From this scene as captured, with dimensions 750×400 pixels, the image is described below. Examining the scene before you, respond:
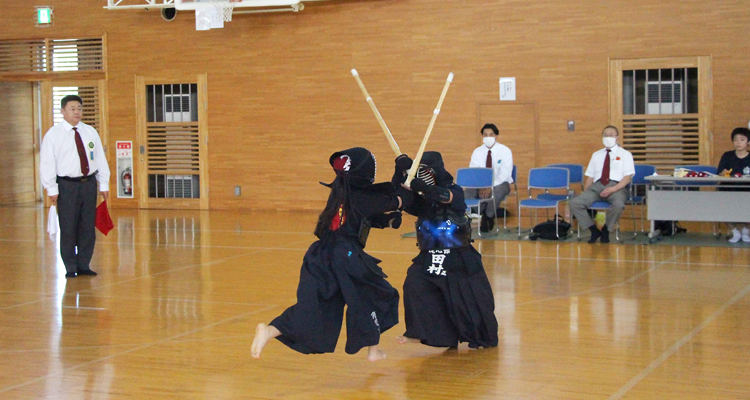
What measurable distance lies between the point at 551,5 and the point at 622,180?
13.0ft

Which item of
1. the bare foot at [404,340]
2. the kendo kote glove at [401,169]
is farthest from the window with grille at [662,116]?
the bare foot at [404,340]

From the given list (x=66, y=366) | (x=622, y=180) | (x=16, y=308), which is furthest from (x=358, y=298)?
(x=622, y=180)

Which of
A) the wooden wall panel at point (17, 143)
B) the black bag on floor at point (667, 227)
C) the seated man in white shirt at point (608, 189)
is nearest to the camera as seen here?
the seated man in white shirt at point (608, 189)

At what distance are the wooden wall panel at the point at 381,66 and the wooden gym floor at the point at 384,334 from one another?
381cm

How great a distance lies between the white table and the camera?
382 inches

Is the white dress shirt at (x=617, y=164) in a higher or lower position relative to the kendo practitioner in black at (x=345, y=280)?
higher

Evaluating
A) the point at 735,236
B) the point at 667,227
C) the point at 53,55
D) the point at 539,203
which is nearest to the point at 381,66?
the point at 539,203

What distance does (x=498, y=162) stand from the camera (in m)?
11.7

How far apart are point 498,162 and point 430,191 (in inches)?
272

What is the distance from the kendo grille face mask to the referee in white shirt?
14.2 ft

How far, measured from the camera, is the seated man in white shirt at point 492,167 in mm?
11336

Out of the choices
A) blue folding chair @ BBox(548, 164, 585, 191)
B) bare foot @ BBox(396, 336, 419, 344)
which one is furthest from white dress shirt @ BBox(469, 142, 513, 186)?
bare foot @ BBox(396, 336, 419, 344)

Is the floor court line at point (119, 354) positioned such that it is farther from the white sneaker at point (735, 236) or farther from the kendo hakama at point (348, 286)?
the white sneaker at point (735, 236)

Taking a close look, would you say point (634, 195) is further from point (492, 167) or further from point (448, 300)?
point (448, 300)
